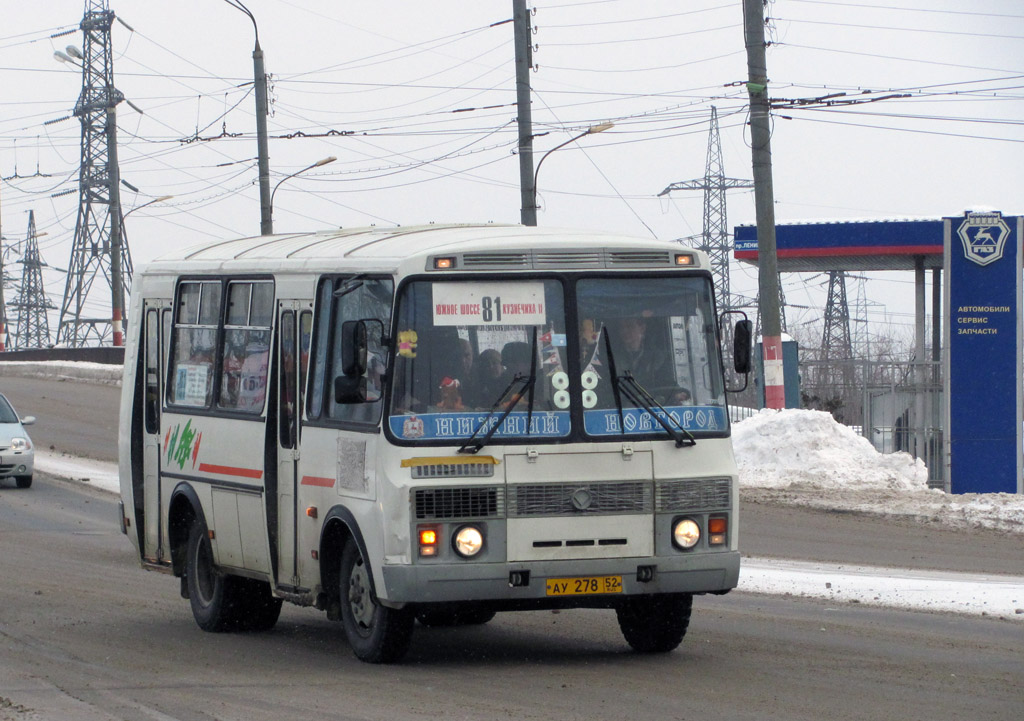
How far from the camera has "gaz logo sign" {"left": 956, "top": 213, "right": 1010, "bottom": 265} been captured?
2417 centimetres

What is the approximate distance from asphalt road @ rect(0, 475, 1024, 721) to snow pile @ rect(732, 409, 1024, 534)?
667 centimetres

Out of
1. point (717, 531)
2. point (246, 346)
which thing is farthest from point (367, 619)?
point (246, 346)

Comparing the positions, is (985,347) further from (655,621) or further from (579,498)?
(579,498)

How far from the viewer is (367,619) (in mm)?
9070

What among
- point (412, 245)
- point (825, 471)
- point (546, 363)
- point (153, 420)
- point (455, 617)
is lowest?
point (455, 617)

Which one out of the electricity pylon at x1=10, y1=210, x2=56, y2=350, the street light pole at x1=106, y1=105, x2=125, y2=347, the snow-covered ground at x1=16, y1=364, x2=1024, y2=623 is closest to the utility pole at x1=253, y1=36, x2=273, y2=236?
the snow-covered ground at x1=16, y1=364, x2=1024, y2=623

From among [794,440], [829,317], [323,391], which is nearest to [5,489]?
[794,440]

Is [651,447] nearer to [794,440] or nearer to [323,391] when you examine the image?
[323,391]

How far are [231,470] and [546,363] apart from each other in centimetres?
304

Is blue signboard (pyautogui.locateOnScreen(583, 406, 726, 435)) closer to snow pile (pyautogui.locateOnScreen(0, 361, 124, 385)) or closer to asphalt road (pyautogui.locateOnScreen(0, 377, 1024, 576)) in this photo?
asphalt road (pyautogui.locateOnScreen(0, 377, 1024, 576))

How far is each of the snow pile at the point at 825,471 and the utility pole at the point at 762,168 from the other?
1349 millimetres

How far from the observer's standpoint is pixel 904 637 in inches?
405

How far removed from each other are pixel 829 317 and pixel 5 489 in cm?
3467

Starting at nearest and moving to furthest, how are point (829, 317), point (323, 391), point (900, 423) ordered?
1. point (323, 391)
2. point (900, 423)
3. point (829, 317)
